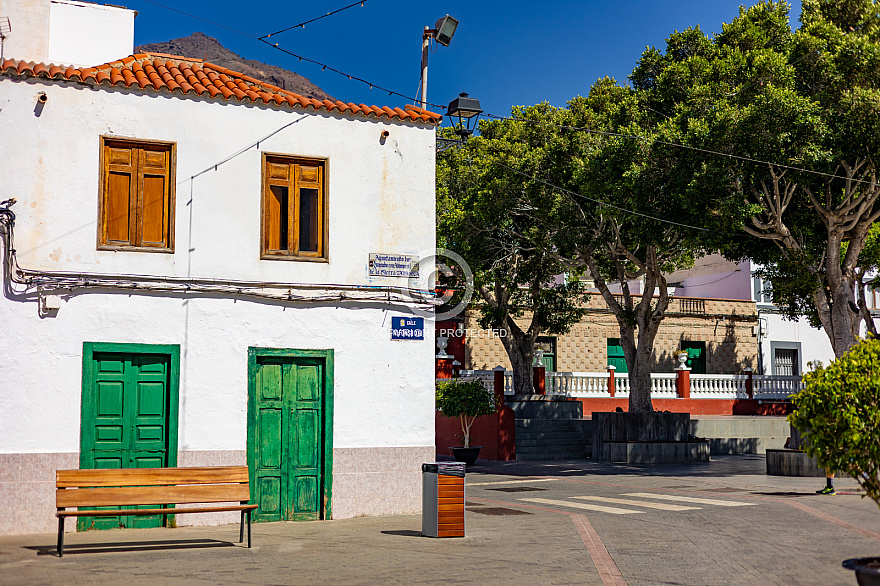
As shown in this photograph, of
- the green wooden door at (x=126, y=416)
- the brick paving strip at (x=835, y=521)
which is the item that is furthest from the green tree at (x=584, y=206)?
the green wooden door at (x=126, y=416)

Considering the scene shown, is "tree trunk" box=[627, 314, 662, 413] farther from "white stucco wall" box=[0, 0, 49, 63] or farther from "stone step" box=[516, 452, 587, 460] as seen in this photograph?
"white stucco wall" box=[0, 0, 49, 63]

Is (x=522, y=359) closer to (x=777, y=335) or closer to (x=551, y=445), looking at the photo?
(x=551, y=445)

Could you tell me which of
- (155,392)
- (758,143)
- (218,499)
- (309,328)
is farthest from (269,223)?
(758,143)

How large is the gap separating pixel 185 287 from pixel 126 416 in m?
1.97

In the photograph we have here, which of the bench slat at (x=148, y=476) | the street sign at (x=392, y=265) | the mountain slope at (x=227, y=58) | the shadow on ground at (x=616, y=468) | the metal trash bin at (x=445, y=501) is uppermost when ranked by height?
the mountain slope at (x=227, y=58)

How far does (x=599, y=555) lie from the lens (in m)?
10.3

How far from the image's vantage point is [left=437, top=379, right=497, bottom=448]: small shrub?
25109 millimetres

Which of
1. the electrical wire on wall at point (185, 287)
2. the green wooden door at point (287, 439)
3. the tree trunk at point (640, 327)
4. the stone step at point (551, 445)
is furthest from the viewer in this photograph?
the stone step at point (551, 445)

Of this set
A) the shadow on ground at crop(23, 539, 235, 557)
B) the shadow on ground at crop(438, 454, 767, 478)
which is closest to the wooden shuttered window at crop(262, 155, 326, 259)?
the shadow on ground at crop(23, 539, 235, 557)

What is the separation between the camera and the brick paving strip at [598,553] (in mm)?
8828

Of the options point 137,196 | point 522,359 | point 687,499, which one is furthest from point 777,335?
point 137,196

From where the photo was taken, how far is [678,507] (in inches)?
599

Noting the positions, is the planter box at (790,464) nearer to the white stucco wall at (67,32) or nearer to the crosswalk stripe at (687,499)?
the crosswalk stripe at (687,499)

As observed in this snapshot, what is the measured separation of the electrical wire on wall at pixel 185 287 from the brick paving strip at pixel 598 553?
4029 millimetres
